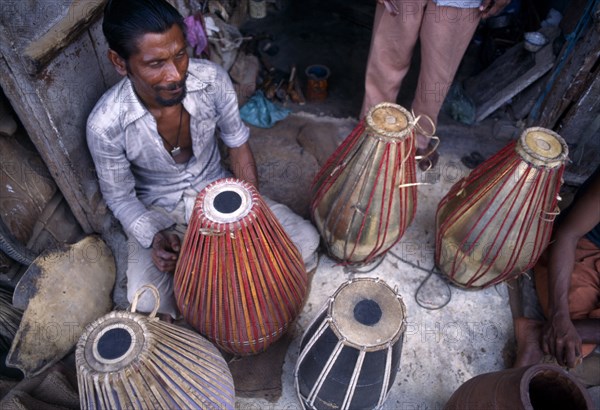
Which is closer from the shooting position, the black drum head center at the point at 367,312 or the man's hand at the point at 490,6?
the black drum head center at the point at 367,312

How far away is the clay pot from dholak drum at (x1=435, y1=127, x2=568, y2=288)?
2.16 feet

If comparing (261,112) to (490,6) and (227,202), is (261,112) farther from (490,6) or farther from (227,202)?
(227,202)

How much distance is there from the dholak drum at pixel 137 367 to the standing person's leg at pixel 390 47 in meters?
1.99

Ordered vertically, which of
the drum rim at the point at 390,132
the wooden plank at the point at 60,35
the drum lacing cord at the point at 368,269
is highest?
the wooden plank at the point at 60,35

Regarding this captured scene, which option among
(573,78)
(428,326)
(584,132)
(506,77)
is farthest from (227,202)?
(506,77)

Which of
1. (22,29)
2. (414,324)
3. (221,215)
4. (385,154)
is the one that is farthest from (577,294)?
(22,29)

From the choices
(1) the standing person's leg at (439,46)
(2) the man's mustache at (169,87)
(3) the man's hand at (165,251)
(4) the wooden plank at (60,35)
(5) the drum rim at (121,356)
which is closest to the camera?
(5) the drum rim at (121,356)

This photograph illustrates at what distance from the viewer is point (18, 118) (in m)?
2.26

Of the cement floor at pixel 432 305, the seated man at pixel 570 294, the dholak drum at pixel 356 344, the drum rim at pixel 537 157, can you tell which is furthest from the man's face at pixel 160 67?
the seated man at pixel 570 294

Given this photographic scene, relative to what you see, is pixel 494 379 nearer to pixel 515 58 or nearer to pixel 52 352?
pixel 52 352

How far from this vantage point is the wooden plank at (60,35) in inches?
73.4

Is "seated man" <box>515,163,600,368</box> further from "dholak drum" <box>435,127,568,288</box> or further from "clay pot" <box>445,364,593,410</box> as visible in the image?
"clay pot" <box>445,364,593,410</box>

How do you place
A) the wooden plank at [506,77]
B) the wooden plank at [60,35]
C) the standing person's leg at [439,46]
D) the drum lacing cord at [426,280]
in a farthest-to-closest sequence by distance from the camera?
the wooden plank at [506,77] < the standing person's leg at [439,46] < the drum lacing cord at [426,280] < the wooden plank at [60,35]

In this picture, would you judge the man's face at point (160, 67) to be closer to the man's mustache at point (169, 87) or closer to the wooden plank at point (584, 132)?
the man's mustache at point (169, 87)
